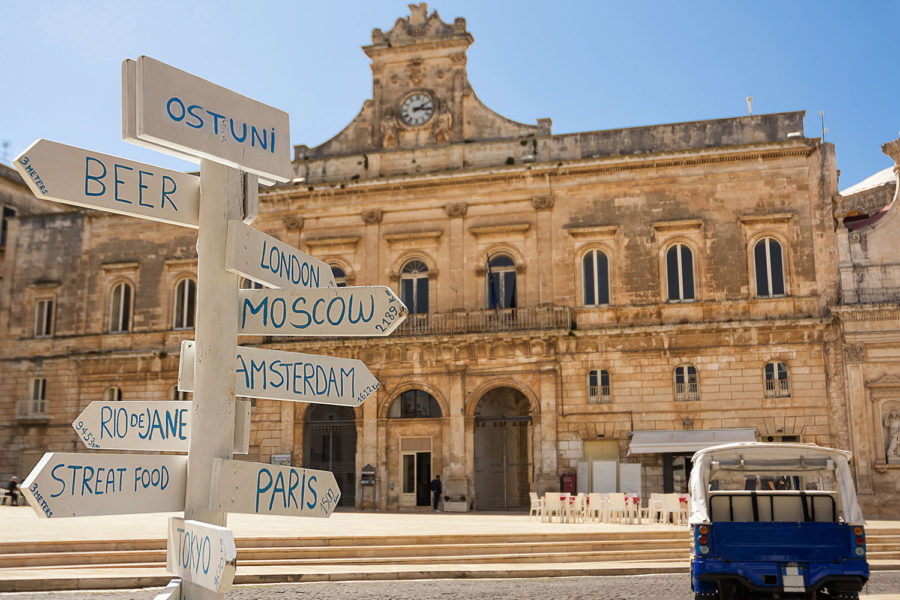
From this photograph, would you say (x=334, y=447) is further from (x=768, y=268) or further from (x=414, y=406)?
(x=768, y=268)

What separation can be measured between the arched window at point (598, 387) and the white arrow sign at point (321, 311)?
22922 millimetres

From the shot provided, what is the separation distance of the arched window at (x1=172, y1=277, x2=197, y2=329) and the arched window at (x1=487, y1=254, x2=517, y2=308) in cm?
1021

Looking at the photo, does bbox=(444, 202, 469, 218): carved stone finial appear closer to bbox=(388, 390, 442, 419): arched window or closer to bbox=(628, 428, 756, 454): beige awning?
bbox=(388, 390, 442, 419): arched window

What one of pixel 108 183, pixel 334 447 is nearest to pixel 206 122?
pixel 108 183

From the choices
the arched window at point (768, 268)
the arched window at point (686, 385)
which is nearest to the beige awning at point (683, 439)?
the arched window at point (686, 385)

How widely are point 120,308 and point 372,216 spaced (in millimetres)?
9742

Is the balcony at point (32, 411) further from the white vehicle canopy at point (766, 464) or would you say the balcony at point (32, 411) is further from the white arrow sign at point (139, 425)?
the white arrow sign at point (139, 425)

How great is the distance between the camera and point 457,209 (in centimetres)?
2819

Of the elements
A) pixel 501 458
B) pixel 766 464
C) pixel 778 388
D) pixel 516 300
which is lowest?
pixel 501 458

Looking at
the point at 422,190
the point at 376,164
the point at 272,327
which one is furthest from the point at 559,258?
the point at 272,327

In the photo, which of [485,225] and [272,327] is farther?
[485,225]

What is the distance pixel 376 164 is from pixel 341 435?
898 cm

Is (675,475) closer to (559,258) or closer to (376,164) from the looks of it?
(559,258)

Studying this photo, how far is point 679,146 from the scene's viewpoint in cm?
2712
